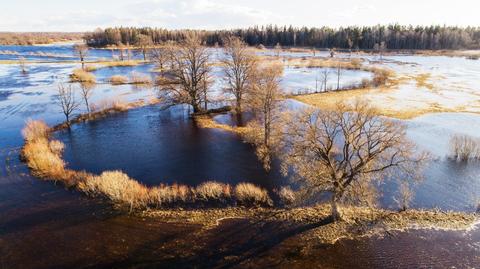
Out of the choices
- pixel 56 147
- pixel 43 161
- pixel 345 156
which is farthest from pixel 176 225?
pixel 56 147

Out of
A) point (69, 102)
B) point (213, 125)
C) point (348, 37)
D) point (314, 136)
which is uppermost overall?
point (348, 37)

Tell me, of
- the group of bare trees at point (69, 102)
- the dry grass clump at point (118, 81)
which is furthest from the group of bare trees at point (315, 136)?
the dry grass clump at point (118, 81)

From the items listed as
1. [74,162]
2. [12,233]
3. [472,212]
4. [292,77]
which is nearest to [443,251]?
[472,212]

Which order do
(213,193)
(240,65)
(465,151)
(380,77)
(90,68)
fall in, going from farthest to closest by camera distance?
(90,68) < (380,77) < (240,65) < (465,151) < (213,193)

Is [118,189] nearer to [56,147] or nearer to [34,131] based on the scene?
[56,147]

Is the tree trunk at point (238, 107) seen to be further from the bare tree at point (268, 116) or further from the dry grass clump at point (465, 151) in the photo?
the dry grass clump at point (465, 151)

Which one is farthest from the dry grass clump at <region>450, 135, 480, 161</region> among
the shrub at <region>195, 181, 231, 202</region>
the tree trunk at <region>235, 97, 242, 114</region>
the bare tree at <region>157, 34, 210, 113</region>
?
the bare tree at <region>157, 34, 210, 113</region>

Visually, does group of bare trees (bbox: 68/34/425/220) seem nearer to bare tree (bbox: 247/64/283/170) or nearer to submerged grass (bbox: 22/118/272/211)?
bare tree (bbox: 247/64/283/170)
